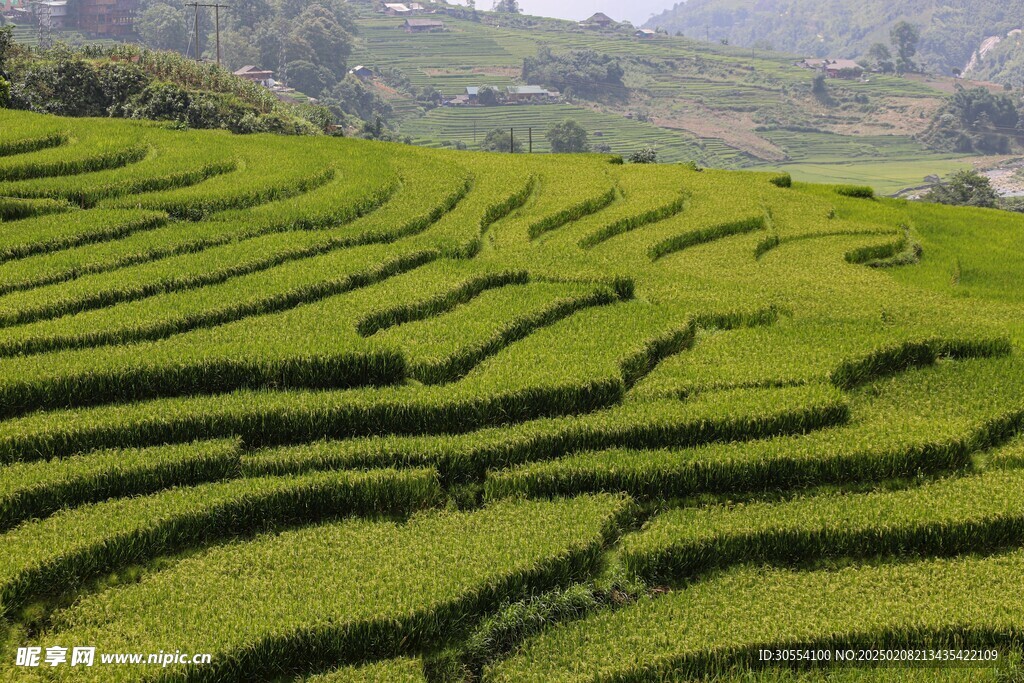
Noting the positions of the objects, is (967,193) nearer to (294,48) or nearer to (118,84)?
(118,84)

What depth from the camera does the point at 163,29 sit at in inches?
6083

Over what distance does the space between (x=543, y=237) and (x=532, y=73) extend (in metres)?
164

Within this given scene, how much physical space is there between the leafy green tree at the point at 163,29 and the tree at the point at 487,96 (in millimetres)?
52486

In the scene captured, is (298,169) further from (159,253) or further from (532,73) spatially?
(532,73)

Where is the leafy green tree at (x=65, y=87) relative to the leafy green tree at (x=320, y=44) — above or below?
below

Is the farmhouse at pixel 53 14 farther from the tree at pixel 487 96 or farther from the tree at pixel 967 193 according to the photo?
the tree at pixel 967 193

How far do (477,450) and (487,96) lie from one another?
152780mm

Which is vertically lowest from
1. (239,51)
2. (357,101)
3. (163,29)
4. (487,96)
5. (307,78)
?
(357,101)

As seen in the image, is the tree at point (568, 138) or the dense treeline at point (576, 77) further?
the dense treeline at point (576, 77)

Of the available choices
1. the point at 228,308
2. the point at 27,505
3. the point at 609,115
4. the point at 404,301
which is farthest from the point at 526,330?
the point at 609,115

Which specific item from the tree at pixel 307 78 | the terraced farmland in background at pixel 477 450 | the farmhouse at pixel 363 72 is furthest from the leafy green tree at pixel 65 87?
the farmhouse at pixel 363 72

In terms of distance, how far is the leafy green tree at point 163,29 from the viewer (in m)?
155

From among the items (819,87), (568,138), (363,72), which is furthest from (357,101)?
(819,87)

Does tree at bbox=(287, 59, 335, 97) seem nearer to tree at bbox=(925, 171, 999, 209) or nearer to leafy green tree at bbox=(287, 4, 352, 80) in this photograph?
leafy green tree at bbox=(287, 4, 352, 80)
